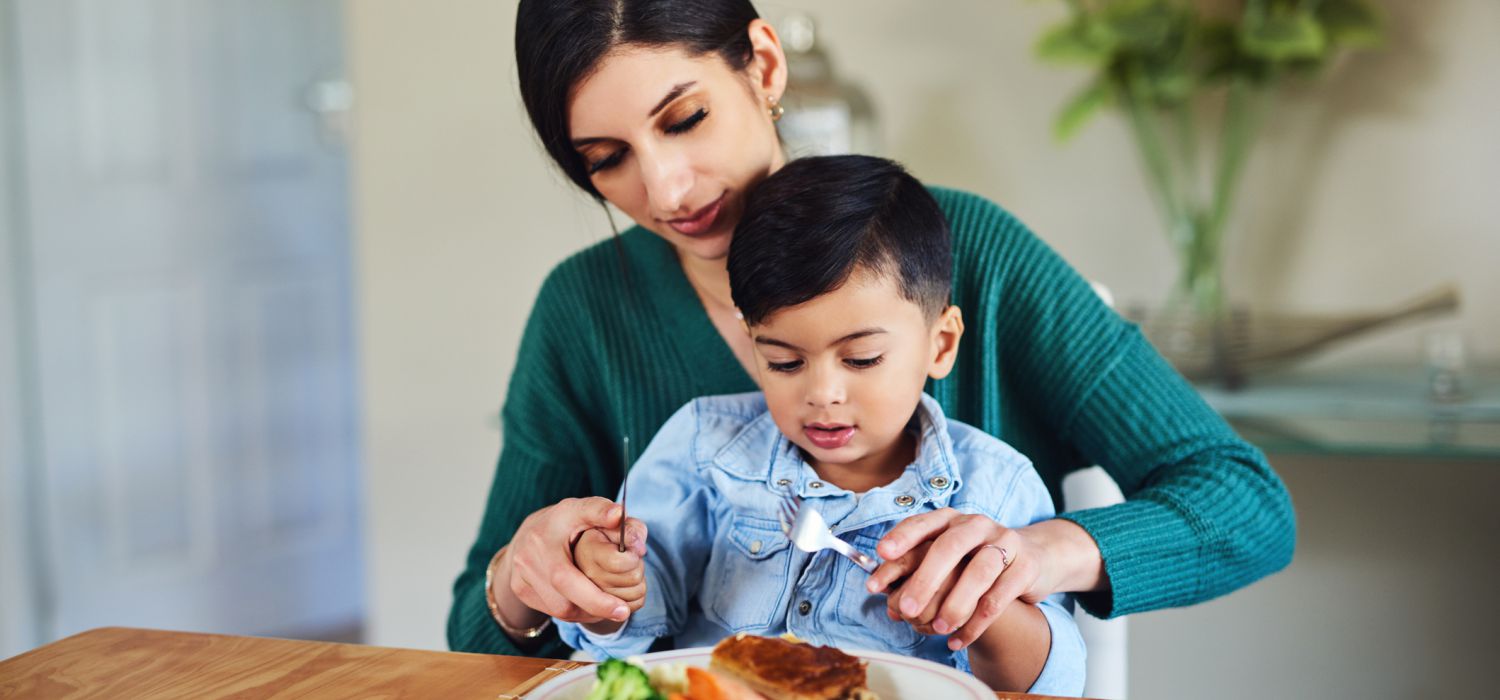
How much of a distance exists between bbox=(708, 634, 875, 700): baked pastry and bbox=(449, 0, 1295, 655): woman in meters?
0.18

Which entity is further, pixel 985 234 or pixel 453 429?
pixel 453 429

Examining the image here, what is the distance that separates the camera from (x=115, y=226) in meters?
3.08

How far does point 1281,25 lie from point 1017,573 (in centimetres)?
126

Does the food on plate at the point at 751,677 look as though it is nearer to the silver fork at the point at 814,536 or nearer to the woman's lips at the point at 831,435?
the silver fork at the point at 814,536

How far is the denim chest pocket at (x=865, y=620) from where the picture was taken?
1.01 metres

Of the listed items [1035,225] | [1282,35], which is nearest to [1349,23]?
[1282,35]

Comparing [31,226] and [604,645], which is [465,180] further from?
[604,645]

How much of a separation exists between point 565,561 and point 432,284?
1.70 metres

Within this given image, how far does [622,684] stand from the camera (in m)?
0.74

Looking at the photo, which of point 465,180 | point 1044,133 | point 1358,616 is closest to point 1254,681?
point 1358,616

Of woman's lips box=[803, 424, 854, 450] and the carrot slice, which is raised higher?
woman's lips box=[803, 424, 854, 450]

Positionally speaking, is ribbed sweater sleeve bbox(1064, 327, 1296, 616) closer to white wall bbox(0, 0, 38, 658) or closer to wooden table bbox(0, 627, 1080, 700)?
wooden table bbox(0, 627, 1080, 700)

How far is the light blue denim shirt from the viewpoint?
103 centimetres

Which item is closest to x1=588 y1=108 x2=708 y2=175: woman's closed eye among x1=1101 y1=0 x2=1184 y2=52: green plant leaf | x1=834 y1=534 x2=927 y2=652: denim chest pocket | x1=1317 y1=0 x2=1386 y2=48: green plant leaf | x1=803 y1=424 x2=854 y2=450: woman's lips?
x1=803 y1=424 x2=854 y2=450: woman's lips
